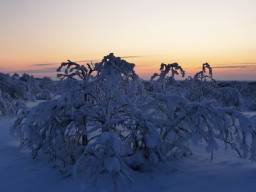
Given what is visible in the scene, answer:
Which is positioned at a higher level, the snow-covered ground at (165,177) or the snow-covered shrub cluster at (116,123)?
the snow-covered shrub cluster at (116,123)

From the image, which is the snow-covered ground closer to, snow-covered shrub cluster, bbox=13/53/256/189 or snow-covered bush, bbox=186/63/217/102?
snow-covered shrub cluster, bbox=13/53/256/189

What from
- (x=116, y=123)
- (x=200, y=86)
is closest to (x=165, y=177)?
(x=116, y=123)

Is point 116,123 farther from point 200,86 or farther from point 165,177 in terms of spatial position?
point 200,86

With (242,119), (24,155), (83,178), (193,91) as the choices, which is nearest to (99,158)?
(83,178)

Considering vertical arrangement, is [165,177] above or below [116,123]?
below

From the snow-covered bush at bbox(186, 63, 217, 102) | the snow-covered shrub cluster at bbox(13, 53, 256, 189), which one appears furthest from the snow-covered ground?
the snow-covered bush at bbox(186, 63, 217, 102)

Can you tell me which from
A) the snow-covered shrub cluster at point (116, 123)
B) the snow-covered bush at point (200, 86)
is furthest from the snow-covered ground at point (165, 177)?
the snow-covered bush at point (200, 86)

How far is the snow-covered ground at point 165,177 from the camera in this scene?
3.80 meters

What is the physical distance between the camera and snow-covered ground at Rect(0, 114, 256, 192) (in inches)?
150

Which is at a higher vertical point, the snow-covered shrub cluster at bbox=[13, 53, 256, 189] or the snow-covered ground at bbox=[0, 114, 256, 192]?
the snow-covered shrub cluster at bbox=[13, 53, 256, 189]

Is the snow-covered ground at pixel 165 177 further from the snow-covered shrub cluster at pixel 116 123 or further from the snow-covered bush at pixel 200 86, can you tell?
the snow-covered bush at pixel 200 86

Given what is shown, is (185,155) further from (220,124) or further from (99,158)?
(99,158)

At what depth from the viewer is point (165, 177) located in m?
4.27

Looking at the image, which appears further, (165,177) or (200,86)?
(200,86)
